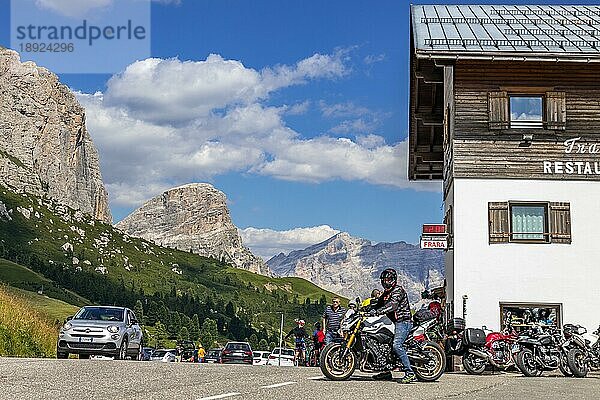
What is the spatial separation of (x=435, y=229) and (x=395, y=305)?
12.1 m

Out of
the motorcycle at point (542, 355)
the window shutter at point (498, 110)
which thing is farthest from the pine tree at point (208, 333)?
the motorcycle at point (542, 355)

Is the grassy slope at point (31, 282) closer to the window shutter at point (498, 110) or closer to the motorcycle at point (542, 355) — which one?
the window shutter at point (498, 110)

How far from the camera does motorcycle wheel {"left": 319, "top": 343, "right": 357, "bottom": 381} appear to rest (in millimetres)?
16125

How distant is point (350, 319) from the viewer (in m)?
16.3

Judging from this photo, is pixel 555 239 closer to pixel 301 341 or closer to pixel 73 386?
pixel 301 341

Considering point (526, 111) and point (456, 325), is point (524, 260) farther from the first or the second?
point (456, 325)

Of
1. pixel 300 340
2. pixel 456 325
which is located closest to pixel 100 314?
pixel 300 340

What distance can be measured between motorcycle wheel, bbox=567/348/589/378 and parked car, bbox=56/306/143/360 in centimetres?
1198

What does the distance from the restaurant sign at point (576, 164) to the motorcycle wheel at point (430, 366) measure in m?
11.8

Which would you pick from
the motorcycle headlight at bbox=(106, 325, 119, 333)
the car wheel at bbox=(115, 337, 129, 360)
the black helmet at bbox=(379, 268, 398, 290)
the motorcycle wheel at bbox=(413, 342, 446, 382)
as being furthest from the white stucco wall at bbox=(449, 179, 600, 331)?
the black helmet at bbox=(379, 268, 398, 290)

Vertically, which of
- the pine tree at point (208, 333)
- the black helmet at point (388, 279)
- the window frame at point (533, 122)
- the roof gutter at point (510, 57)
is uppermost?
the roof gutter at point (510, 57)

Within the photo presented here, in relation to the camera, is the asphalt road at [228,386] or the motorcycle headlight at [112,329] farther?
the motorcycle headlight at [112,329]

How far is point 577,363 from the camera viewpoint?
20078 millimetres

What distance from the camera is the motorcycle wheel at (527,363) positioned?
20.3 metres
